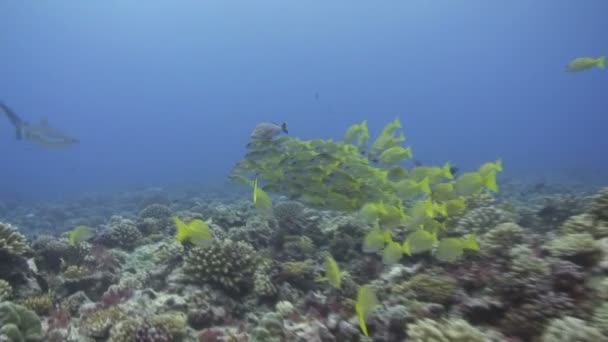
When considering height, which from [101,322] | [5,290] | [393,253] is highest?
[393,253]

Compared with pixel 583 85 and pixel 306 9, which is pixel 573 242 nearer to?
pixel 306 9

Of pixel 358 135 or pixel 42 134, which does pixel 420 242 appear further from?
pixel 42 134

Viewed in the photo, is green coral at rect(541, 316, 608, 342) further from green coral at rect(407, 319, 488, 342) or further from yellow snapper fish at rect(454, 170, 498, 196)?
yellow snapper fish at rect(454, 170, 498, 196)

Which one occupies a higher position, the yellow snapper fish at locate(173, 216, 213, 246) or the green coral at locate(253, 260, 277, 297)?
the yellow snapper fish at locate(173, 216, 213, 246)

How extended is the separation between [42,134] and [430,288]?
11485 mm

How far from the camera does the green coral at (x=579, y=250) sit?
161 inches

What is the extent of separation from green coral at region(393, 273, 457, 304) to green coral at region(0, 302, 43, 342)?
13.6ft

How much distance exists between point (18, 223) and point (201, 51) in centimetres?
19008

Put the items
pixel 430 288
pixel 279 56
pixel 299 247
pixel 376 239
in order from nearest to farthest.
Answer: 1. pixel 430 288
2. pixel 376 239
3. pixel 299 247
4. pixel 279 56

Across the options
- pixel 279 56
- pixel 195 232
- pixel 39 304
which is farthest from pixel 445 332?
pixel 279 56

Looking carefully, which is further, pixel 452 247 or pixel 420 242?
pixel 420 242

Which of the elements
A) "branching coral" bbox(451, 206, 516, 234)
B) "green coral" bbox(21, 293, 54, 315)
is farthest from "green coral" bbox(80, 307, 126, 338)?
"branching coral" bbox(451, 206, 516, 234)

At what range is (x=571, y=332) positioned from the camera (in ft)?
9.66

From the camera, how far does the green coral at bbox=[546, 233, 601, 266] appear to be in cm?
410
